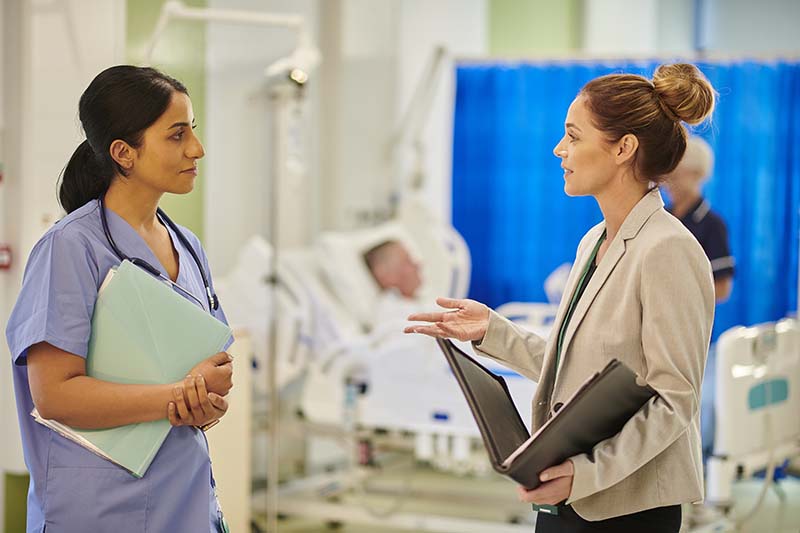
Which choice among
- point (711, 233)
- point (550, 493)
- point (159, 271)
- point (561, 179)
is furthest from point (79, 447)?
point (561, 179)

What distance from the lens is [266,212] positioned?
4.49 metres

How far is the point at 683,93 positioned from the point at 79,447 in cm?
105

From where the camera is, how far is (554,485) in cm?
148

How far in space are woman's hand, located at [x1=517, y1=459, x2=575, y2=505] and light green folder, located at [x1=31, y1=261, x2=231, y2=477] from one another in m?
0.54

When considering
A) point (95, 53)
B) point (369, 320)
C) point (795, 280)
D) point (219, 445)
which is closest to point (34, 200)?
point (95, 53)

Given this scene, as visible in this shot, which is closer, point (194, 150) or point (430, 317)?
point (194, 150)

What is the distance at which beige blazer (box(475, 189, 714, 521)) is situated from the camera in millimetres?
1486

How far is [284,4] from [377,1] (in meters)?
0.69

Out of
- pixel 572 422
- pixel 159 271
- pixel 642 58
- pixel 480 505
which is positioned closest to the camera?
pixel 572 422

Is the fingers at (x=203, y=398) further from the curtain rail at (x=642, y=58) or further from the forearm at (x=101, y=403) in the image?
the curtain rail at (x=642, y=58)

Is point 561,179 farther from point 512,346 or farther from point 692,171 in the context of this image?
point 512,346

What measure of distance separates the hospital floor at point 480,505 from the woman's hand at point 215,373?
2.40 meters

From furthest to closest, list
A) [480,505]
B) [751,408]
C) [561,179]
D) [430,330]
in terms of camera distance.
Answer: [561,179], [480,505], [751,408], [430,330]

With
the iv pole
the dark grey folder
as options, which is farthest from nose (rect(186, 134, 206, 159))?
the iv pole
